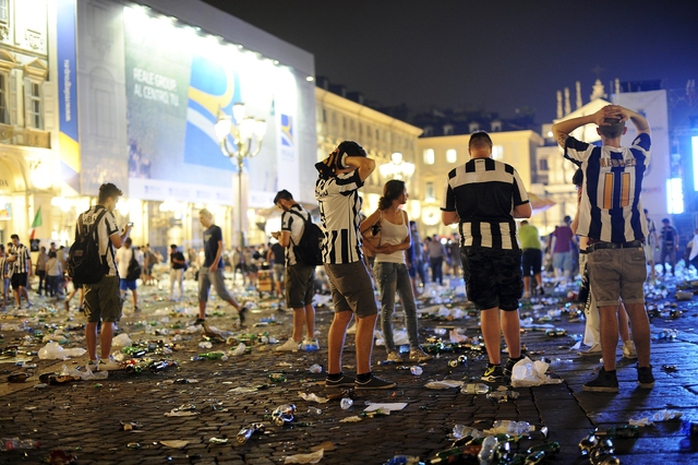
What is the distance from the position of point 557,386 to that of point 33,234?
98.5ft

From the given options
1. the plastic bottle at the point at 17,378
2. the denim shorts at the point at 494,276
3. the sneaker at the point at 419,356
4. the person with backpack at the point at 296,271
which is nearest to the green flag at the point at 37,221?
the person with backpack at the point at 296,271

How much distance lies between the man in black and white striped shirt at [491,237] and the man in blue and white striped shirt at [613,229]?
2.10 ft

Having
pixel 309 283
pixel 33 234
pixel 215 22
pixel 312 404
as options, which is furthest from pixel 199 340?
pixel 215 22

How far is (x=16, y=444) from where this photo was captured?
5020mm

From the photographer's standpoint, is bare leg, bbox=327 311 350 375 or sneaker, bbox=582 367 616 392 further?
bare leg, bbox=327 311 350 375

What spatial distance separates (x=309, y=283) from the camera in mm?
9914

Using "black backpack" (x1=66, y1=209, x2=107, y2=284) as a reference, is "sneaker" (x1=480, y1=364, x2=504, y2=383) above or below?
below

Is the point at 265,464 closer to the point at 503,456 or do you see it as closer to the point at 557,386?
the point at 503,456

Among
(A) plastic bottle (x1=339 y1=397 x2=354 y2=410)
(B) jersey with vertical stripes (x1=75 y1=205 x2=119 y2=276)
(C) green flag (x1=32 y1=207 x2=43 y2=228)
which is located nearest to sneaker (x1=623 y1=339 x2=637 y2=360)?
(A) plastic bottle (x1=339 y1=397 x2=354 y2=410)

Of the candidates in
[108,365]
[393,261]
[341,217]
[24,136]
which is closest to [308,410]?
[341,217]

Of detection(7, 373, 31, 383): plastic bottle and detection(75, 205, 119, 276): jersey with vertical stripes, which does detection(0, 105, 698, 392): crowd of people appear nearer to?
detection(75, 205, 119, 276): jersey with vertical stripes

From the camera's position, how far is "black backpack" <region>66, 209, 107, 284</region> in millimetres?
8438

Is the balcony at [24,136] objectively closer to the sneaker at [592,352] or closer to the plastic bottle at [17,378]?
the plastic bottle at [17,378]

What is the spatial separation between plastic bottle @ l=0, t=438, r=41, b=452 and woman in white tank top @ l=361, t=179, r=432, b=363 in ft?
12.6
